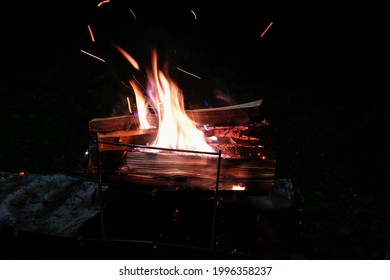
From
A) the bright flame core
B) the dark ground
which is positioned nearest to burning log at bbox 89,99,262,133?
the bright flame core

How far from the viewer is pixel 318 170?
471cm

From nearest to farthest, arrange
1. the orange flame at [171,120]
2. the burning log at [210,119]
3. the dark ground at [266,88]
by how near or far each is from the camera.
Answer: the orange flame at [171,120]
the burning log at [210,119]
the dark ground at [266,88]

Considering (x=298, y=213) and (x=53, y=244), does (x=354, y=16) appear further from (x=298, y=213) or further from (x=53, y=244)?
(x=53, y=244)

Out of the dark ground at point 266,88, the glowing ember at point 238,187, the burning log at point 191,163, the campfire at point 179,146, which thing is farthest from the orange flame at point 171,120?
the dark ground at point 266,88

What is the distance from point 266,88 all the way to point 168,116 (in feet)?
10.4

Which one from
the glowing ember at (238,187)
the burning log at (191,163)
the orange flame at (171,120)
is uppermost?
the orange flame at (171,120)

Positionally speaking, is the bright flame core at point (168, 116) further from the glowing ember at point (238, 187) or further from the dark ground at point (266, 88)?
the dark ground at point (266, 88)

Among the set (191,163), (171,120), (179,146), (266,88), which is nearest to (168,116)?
(171,120)

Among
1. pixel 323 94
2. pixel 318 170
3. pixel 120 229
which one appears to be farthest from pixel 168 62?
pixel 120 229

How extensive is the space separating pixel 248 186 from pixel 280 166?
2.13 meters

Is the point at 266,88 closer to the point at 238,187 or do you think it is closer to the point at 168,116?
the point at 168,116

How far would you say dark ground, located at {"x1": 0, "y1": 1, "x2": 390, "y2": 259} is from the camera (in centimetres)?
427

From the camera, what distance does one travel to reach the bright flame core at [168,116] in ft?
10.9

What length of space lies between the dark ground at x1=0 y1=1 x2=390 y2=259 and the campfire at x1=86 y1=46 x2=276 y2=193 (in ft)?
4.38
